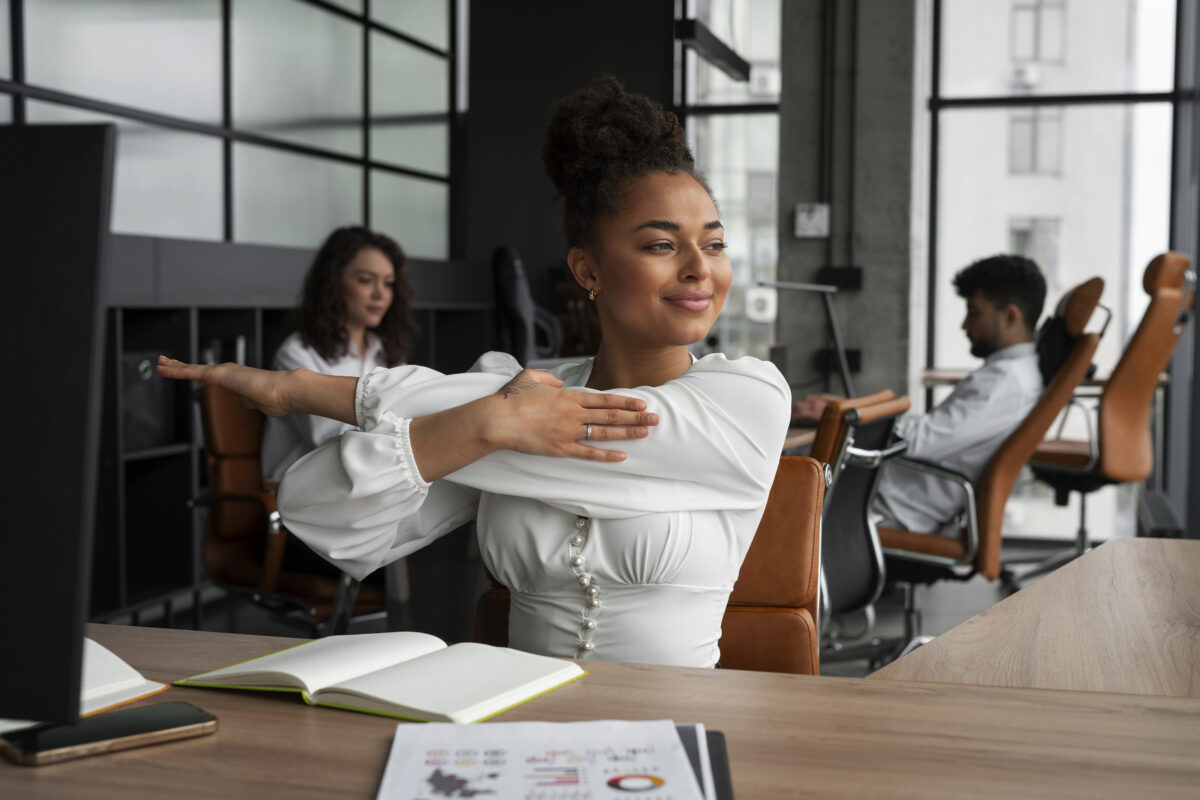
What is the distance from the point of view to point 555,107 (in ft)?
5.01

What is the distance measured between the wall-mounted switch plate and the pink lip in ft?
13.0

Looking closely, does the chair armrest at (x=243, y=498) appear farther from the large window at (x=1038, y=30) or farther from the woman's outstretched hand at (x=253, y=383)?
the large window at (x=1038, y=30)

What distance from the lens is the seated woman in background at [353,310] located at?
3.70m

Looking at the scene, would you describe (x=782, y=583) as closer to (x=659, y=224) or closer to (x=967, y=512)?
(x=659, y=224)

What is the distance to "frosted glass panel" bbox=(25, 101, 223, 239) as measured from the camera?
4.32 metres

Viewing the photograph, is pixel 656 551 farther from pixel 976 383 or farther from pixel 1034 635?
pixel 976 383

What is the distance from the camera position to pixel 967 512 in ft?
10.2

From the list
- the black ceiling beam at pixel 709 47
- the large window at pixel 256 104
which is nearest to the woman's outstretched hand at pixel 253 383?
the large window at pixel 256 104

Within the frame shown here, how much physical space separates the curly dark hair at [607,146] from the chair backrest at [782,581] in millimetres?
406

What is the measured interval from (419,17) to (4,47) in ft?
11.2

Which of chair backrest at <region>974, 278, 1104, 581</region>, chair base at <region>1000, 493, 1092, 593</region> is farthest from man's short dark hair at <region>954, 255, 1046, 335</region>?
chair base at <region>1000, 493, 1092, 593</region>

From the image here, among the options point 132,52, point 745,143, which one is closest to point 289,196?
point 132,52

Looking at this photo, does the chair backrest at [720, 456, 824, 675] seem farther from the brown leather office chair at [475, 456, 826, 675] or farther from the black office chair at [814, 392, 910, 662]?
the black office chair at [814, 392, 910, 662]

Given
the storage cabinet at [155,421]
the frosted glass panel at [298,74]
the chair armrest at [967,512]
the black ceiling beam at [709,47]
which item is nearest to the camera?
the chair armrest at [967,512]
